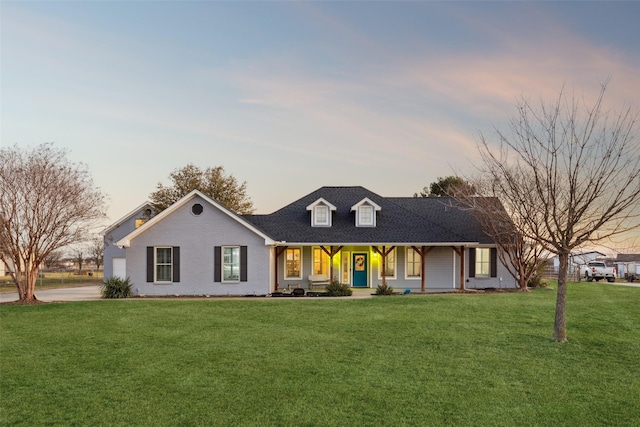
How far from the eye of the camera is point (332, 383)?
8.39 meters

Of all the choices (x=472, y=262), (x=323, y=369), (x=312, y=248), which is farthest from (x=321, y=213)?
(x=323, y=369)

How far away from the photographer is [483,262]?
92.8 ft

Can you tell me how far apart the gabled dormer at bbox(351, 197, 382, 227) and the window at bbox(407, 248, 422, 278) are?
8.36ft

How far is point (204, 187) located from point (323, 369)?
4443 cm

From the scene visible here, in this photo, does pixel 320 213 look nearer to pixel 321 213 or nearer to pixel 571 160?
pixel 321 213

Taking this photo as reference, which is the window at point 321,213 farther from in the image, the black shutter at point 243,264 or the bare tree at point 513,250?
the bare tree at point 513,250

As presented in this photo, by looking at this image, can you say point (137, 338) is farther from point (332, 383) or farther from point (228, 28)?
point (228, 28)

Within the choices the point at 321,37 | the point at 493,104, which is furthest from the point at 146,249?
the point at 493,104

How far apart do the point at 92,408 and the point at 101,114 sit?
1734cm

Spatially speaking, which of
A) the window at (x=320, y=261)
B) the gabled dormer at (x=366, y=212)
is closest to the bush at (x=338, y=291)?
the window at (x=320, y=261)

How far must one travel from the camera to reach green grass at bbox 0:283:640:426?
23.1 ft

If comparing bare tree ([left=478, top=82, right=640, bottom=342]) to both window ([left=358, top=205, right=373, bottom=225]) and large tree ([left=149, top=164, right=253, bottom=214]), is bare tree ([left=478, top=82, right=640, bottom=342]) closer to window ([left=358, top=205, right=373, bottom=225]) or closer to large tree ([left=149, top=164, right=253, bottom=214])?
window ([left=358, top=205, right=373, bottom=225])

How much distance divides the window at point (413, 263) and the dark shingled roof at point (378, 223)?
59.4 inches

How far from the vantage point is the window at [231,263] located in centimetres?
2416
